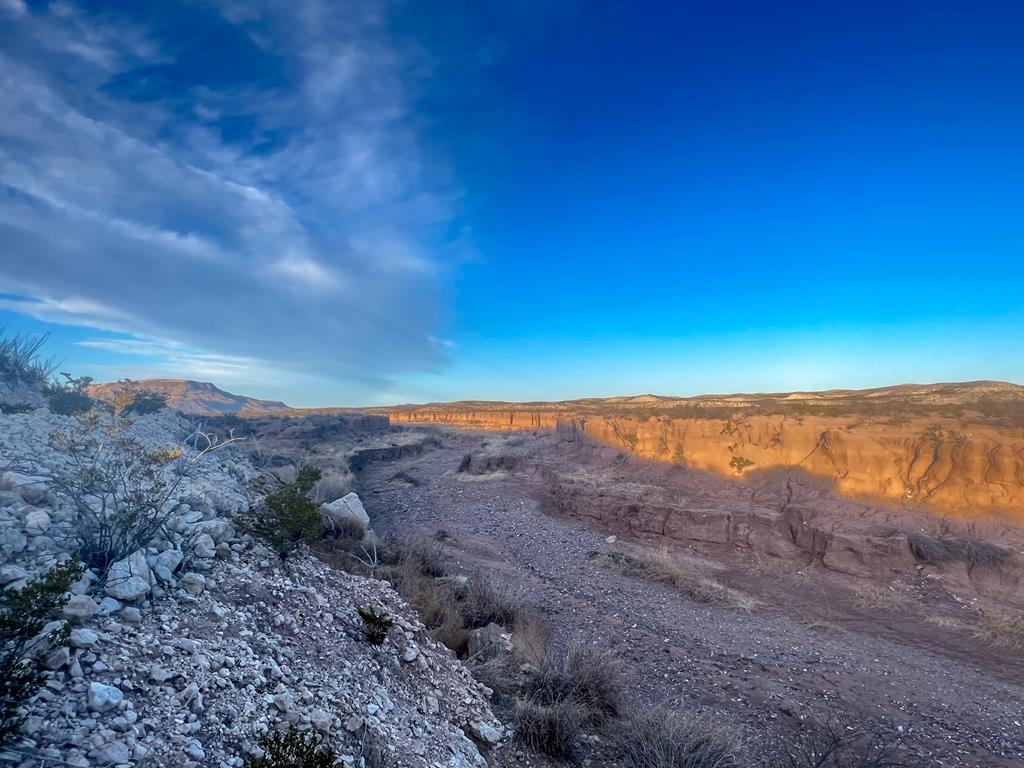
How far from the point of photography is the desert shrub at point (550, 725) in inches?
180

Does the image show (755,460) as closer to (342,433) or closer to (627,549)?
(627,549)

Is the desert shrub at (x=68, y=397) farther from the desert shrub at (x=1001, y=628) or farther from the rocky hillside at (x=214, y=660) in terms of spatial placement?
the desert shrub at (x=1001, y=628)

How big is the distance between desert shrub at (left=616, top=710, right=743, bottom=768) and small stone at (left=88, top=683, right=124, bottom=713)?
3908 millimetres

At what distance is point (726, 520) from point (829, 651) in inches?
212

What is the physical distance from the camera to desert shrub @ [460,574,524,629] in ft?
23.2

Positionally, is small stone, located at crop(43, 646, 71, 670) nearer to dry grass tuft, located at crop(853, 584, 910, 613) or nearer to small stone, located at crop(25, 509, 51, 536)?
small stone, located at crop(25, 509, 51, 536)

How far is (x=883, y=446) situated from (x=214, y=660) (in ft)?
47.8

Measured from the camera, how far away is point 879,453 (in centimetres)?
1237

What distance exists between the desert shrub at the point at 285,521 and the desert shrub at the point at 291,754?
309 cm

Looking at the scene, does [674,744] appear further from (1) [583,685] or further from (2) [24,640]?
(2) [24,640]

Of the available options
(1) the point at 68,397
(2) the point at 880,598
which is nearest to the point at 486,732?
(2) the point at 880,598

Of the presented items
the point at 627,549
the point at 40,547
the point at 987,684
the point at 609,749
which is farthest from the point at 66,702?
the point at 627,549

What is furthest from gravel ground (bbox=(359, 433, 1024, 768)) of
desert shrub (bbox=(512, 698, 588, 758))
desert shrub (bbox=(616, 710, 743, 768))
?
desert shrub (bbox=(512, 698, 588, 758))

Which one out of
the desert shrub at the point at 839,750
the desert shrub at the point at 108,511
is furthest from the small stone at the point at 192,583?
the desert shrub at the point at 839,750
